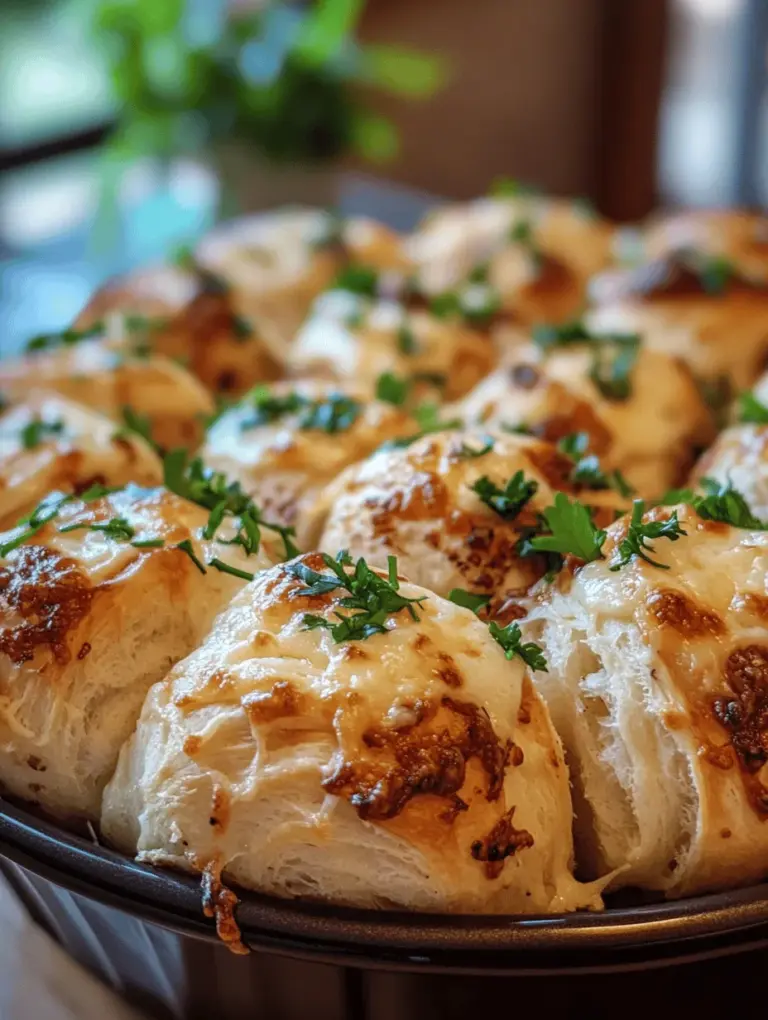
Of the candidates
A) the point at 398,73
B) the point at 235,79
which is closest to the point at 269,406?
the point at 235,79

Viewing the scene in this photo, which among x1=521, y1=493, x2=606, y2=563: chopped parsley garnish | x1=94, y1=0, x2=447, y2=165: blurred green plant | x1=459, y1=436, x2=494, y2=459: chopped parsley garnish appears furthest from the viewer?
x1=94, y1=0, x2=447, y2=165: blurred green plant

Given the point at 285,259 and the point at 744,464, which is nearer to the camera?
the point at 744,464

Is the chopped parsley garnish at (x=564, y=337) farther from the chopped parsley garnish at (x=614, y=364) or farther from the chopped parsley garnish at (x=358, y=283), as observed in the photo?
the chopped parsley garnish at (x=358, y=283)

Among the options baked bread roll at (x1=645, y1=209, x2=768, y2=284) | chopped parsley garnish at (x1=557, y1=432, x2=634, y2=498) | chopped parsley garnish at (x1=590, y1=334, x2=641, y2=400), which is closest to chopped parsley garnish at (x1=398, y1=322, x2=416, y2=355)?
chopped parsley garnish at (x1=590, y1=334, x2=641, y2=400)

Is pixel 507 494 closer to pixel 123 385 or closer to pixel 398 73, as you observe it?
pixel 123 385

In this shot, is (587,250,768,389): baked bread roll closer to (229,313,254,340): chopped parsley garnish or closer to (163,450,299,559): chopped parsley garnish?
(229,313,254,340): chopped parsley garnish

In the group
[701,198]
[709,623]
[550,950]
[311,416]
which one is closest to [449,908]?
[550,950]

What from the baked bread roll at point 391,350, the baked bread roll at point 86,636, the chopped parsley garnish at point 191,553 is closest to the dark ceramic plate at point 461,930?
the baked bread roll at point 86,636
